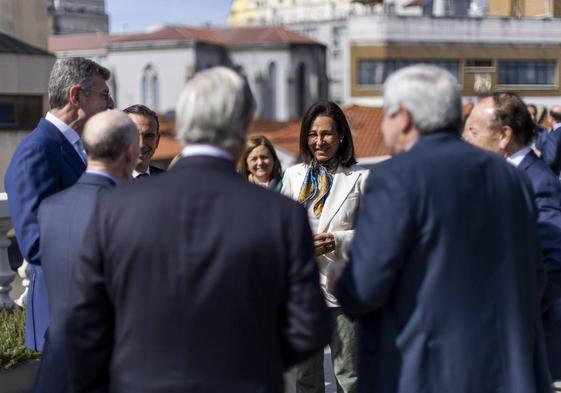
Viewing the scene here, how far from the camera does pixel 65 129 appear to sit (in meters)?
3.79

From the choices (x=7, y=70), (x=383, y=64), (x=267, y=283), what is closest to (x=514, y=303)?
(x=267, y=283)

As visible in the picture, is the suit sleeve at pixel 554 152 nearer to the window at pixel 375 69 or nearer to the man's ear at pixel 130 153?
the man's ear at pixel 130 153

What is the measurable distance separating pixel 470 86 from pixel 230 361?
6139 cm

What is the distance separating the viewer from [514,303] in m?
2.95

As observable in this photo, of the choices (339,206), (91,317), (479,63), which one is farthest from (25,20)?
(479,63)

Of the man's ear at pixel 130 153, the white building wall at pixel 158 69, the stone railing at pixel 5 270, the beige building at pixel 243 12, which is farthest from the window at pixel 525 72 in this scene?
the man's ear at pixel 130 153

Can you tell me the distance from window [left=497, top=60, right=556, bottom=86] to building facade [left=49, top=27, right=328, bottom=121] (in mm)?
13616

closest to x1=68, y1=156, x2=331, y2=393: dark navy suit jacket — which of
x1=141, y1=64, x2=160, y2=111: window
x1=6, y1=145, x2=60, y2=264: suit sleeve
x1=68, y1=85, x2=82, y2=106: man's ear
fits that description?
x1=6, y1=145, x2=60, y2=264: suit sleeve

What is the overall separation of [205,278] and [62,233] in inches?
33.1

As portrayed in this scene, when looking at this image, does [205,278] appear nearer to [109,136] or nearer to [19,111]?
[109,136]

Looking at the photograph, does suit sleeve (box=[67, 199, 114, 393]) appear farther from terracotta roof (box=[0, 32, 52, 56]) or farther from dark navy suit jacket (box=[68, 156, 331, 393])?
terracotta roof (box=[0, 32, 52, 56])

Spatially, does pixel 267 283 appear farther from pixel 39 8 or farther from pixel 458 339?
pixel 39 8

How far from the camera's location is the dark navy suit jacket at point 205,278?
2543 millimetres

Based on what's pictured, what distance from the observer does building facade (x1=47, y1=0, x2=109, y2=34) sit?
3359 inches
